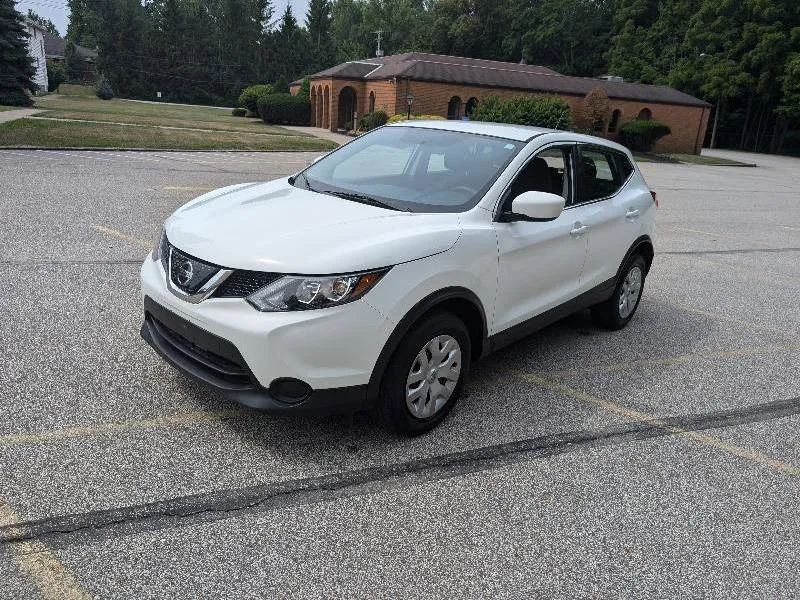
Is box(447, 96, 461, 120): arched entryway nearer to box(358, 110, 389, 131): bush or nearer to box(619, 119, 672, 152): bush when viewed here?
box(358, 110, 389, 131): bush

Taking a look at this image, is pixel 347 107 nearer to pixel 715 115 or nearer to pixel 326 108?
pixel 326 108

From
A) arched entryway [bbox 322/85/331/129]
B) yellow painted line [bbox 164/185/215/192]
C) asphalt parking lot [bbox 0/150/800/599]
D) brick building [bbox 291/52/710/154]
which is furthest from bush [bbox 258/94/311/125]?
asphalt parking lot [bbox 0/150/800/599]

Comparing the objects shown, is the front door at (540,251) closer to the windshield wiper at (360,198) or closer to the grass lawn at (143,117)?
the windshield wiper at (360,198)

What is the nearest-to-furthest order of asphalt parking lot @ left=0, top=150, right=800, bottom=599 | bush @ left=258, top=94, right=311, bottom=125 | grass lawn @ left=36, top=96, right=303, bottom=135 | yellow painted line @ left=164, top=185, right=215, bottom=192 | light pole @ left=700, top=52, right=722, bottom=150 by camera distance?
asphalt parking lot @ left=0, top=150, right=800, bottom=599
yellow painted line @ left=164, top=185, right=215, bottom=192
grass lawn @ left=36, top=96, right=303, bottom=135
bush @ left=258, top=94, right=311, bottom=125
light pole @ left=700, top=52, right=722, bottom=150

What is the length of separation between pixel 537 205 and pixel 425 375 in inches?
47.8

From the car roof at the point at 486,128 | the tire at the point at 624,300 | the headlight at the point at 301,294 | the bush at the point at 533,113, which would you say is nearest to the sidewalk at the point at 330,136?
the bush at the point at 533,113

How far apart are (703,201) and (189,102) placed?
76.8 metres

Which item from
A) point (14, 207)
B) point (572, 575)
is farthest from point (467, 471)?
point (14, 207)

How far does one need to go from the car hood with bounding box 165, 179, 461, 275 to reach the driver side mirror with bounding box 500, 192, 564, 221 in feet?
1.41

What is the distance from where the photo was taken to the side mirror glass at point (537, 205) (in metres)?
3.86

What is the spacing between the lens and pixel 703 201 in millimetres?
18109

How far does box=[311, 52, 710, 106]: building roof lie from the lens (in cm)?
4078

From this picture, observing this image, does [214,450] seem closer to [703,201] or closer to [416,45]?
[703,201]

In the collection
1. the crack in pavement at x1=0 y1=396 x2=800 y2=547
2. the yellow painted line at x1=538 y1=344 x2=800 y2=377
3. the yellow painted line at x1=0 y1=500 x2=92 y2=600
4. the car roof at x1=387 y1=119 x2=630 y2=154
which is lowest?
the yellow painted line at x1=538 y1=344 x2=800 y2=377
